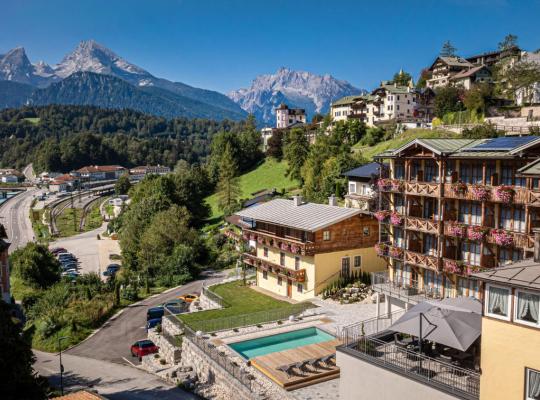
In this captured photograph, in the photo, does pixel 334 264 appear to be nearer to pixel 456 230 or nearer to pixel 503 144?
pixel 456 230

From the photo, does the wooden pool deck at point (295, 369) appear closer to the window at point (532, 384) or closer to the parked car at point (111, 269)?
the window at point (532, 384)

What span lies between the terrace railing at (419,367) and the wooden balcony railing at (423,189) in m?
12.2

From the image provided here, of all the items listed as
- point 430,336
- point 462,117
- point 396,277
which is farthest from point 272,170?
point 430,336

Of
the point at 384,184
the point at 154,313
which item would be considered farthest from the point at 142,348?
the point at 384,184

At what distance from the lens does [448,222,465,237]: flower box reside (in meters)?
27.2

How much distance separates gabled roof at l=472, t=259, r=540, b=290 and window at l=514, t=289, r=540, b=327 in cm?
33

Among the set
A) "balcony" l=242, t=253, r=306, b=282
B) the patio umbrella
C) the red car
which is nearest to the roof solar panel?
the patio umbrella

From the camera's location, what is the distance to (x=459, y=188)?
2741 centimetres

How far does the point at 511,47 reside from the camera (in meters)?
110

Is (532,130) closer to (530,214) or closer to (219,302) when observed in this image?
(530,214)

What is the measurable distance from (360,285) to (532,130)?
3170 cm

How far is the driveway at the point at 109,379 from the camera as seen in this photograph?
28211 millimetres

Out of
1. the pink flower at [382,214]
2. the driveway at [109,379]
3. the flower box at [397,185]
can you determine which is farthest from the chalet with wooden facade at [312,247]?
the driveway at [109,379]

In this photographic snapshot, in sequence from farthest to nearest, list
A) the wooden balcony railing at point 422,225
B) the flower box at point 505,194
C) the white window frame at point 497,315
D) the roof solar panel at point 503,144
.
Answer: the wooden balcony railing at point 422,225 → the roof solar panel at point 503,144 → the flower box at point 505,194 → the white window frame at point 497,315
